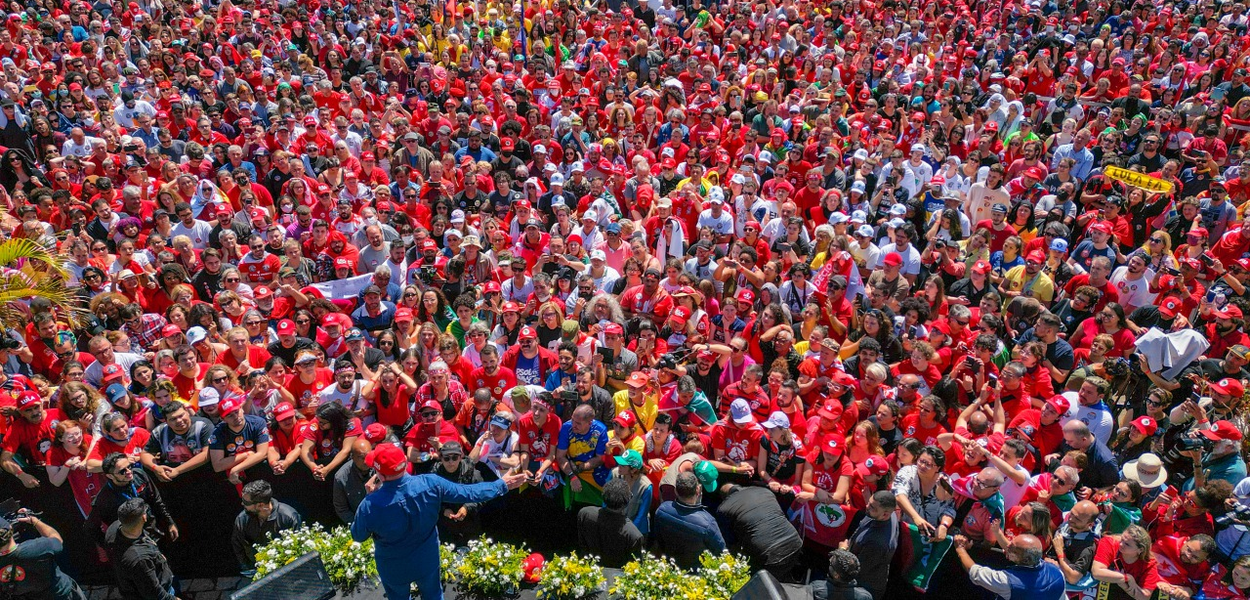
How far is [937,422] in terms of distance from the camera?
23.3 feet

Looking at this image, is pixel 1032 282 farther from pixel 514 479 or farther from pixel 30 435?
pixel 30 435

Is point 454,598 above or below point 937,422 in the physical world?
below

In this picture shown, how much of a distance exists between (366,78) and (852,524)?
11.5 m

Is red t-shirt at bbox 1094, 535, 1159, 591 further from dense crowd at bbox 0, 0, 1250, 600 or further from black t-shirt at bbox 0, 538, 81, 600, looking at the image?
black t-shirt at bbox 0, 538, 81, 600

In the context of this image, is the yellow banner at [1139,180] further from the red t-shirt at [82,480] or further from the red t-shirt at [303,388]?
the red t-shirt at [82,480]

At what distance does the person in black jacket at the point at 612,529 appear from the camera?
20.3 ft

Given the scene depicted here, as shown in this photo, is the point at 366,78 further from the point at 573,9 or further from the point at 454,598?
the point at 454,598

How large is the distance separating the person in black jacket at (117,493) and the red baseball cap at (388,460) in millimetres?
2159

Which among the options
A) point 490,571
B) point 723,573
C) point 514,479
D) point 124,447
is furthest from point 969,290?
point 124,447

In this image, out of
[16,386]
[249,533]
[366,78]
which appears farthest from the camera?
[366,78]

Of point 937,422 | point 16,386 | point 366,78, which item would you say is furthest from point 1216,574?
point 366,78

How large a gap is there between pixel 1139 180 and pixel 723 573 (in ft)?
27.2

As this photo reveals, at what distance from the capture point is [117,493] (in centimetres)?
653

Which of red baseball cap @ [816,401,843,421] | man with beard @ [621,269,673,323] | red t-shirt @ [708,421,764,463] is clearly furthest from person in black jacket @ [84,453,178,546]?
red baseball cap @ [816,401,843,421]
